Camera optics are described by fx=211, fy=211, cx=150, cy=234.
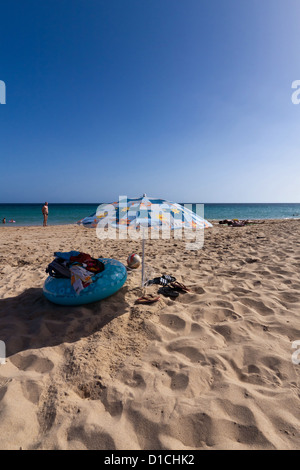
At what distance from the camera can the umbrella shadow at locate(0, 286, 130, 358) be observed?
2697mm

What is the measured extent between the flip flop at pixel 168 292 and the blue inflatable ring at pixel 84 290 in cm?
81

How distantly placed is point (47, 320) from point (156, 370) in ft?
5.93

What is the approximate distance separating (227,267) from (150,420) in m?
3.88

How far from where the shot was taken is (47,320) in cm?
309

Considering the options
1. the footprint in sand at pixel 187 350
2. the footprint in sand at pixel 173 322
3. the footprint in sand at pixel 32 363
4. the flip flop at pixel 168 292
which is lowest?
the footprint in sand at pixel 32 363

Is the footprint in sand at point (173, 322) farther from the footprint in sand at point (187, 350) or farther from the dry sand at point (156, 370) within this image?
the footprint in sand at point (187, 350)

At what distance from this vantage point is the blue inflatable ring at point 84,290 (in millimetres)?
3324

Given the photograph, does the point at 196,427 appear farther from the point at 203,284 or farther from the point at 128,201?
the point at 128,201

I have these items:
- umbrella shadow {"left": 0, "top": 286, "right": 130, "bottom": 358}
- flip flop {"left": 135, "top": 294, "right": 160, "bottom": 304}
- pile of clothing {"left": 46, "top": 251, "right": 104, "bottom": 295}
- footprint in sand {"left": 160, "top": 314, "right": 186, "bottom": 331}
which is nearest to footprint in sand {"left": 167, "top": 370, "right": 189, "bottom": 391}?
footprint in sand {"left": 160, "top": 314, "right": 186, "bottom": 331}

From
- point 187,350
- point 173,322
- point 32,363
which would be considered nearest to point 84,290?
point 32,363

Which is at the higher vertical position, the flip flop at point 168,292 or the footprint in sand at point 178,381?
the flip flop at point 168,292

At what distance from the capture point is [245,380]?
6.69ft

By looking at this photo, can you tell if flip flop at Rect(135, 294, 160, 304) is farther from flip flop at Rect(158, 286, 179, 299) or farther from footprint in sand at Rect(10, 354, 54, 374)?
footprint in sand at Rect(10, 354, 54, 374)

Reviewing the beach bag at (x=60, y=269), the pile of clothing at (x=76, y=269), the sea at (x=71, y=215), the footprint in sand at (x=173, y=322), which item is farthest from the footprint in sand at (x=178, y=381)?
the sea at (x=71, y=215)
